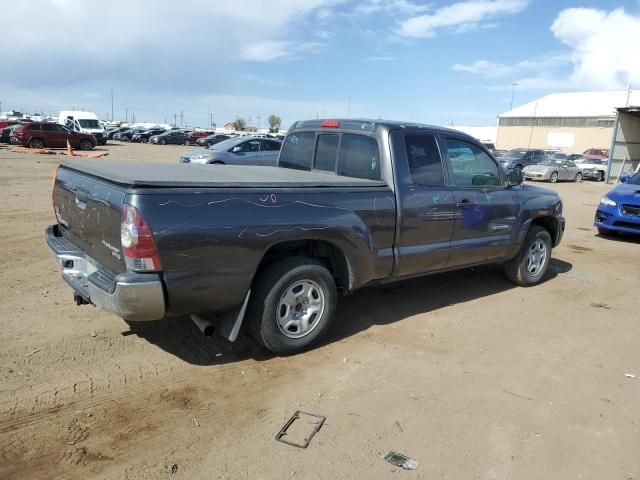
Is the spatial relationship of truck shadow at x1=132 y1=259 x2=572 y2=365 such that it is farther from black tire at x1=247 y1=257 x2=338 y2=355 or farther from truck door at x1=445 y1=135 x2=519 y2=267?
truck door at x1=445 y1=135 x2=519 y2=267

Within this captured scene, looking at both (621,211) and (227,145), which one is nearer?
(621,211)

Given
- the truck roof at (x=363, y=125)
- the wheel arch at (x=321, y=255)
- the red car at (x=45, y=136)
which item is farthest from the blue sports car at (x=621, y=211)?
the red car at (x=45, y=136)

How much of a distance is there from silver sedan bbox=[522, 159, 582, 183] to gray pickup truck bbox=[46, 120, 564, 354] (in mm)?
21330

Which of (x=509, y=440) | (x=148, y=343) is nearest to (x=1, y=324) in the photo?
(x=148, y=343)

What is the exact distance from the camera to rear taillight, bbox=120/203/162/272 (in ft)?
10.2

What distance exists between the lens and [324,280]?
13.6ft

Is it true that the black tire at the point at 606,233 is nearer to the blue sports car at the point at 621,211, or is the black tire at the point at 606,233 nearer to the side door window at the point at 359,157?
the blue sports car at the point at 621,211

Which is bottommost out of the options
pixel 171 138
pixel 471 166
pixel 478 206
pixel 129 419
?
pixel 129 419

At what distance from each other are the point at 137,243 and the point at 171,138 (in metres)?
48.6

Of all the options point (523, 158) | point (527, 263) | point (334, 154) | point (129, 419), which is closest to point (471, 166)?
point (334, 154)

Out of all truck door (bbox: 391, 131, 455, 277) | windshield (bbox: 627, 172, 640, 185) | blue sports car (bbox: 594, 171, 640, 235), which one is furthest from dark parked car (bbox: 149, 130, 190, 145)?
truck door (bbox: 391, 131, 455, 277)

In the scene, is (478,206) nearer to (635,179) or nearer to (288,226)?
(288,226)

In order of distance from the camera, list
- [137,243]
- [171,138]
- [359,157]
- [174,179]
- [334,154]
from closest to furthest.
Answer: [137,243], [174,179], [359,157], [334,154], [171,138]

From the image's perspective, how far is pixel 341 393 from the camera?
143 inches
